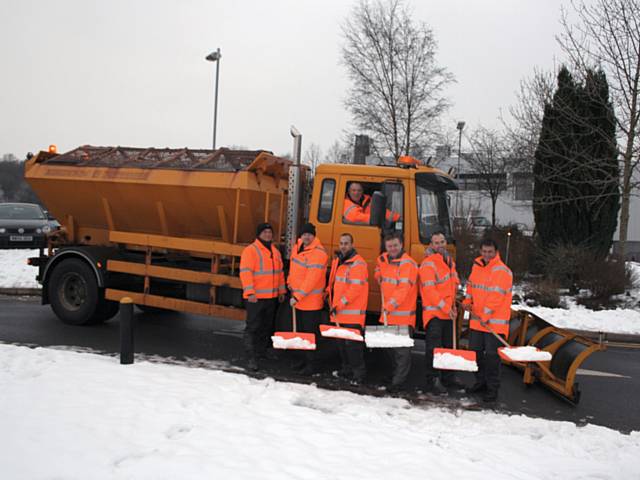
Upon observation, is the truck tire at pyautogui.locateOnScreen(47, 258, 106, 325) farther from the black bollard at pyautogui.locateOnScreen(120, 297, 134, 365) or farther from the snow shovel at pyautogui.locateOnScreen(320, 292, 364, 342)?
the snow shovel at pyautogui.locateOnScreen(320, 292, 364, 342)

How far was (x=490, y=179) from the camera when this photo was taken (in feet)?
64.5

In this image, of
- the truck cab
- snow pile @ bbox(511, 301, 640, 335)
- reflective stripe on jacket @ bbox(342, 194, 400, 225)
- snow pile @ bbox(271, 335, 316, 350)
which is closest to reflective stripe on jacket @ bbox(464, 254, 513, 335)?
the truck cab

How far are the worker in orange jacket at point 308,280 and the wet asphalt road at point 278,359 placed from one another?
0.63 meters

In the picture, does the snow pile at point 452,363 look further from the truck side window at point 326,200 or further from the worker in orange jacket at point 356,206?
the truck side window at point 326,200

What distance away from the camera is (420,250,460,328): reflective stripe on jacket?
18.3 ft

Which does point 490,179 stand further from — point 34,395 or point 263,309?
point 34,395

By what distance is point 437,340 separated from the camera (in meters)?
5.66

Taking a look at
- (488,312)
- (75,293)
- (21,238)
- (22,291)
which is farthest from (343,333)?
(21,238)

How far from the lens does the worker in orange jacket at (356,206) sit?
247 inches

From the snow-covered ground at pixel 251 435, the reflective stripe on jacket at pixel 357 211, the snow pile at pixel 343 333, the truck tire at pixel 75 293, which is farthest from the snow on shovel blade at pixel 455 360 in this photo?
the truck tire at pixel 75 293

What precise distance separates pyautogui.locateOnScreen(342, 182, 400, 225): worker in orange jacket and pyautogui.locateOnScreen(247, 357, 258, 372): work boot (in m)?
1.98

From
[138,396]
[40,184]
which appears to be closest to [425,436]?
[138,396]

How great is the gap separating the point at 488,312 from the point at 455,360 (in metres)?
0.64

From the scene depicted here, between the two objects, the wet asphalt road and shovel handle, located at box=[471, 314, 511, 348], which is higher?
shovel handle, located at box=[471, 314, 511, 348]
